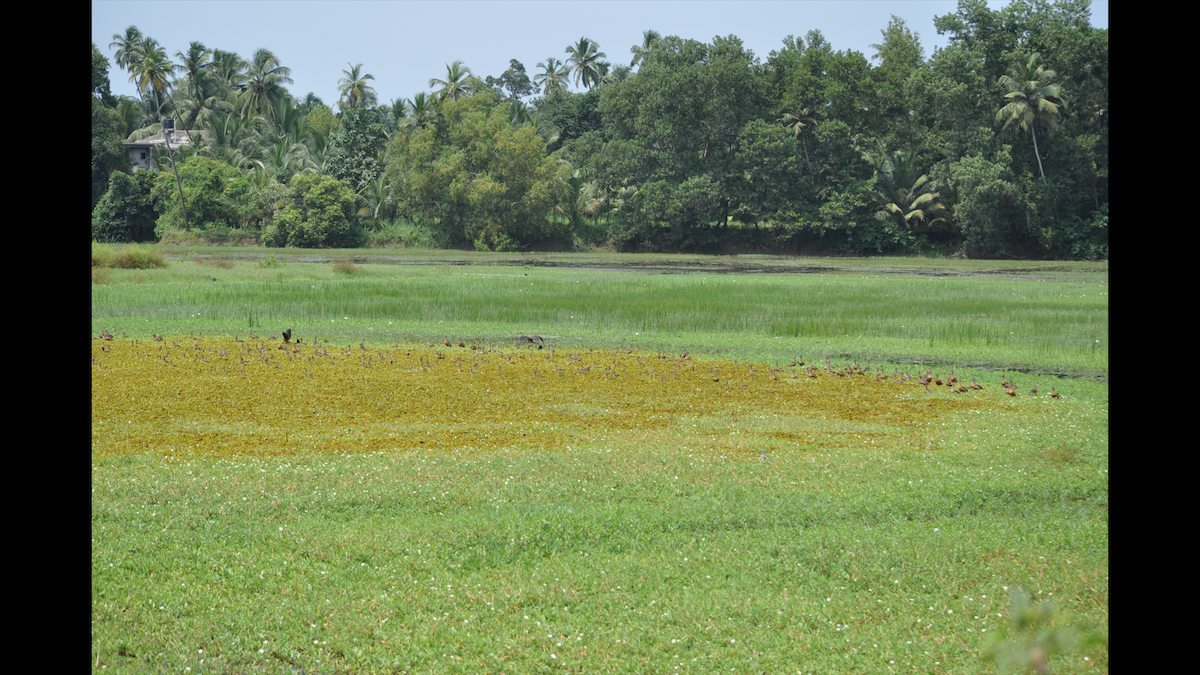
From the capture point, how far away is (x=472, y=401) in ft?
34.0

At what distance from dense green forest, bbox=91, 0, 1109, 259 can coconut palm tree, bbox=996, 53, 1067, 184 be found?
130mm

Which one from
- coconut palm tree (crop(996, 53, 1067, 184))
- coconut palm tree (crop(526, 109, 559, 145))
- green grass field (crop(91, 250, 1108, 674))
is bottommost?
green grass field (crop(91, 250, 1108, 674))

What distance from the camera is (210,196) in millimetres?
53844

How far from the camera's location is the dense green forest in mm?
43312

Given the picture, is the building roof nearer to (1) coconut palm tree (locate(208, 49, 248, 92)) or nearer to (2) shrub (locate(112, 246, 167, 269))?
(1) coconut palm tree (locate(208, 49, 248, 92))

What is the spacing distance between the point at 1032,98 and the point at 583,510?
4311 cm

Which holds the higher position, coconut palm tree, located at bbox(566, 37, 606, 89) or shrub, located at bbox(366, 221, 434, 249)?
coconut palm tree, located at bbox(566, 37, 606, 89)

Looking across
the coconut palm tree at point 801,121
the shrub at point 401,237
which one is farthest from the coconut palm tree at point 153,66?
the coconut palm tree at point 801,121

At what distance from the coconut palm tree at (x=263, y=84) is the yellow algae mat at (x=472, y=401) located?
185ft

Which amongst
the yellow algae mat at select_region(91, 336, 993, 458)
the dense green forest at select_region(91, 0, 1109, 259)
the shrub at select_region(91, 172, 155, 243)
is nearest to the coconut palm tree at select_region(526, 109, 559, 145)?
the dense green forest at select_region(91, 0, 1109, 259)

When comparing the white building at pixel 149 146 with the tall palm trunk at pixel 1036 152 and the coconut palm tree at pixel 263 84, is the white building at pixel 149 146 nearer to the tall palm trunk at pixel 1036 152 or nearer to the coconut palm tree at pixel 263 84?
the coconut palm tree at pixel 263 84

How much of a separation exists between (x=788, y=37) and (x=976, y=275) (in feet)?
83.1
